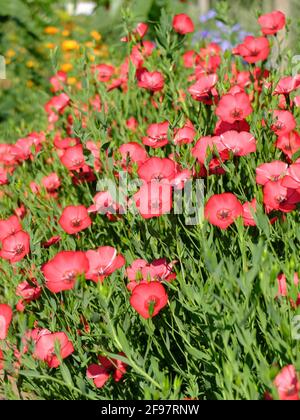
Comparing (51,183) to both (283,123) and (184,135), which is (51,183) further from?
(283,123)

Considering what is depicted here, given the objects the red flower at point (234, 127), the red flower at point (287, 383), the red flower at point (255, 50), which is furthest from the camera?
the red flower at point (255, 50)

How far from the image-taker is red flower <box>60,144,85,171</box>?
6.96ft

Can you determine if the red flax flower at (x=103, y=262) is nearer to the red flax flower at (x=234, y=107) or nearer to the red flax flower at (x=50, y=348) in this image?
the red flax flower at (x=50, y=348)

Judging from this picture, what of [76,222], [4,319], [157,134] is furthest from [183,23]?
[4,319]

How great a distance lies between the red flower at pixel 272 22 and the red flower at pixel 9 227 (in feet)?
4.20

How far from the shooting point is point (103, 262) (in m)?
1.60

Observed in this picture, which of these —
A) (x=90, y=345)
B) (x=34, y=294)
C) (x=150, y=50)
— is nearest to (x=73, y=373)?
(x=90, y=345)

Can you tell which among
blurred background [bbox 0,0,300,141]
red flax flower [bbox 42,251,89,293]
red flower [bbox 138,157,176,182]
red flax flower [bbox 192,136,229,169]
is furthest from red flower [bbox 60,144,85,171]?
blurred background [bbox 0,0,300,141]

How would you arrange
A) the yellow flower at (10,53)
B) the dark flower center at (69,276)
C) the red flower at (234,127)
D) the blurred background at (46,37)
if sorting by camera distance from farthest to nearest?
1. the yellow flower at (10,53)
2. the blurred background at (46,37)
3. the red flower at (234,127)
4. the dark flower center at (69,276)

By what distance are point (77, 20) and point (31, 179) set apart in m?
7.32

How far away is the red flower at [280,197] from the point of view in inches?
62.4

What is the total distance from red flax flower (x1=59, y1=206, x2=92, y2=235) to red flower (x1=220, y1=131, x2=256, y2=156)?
480 mm

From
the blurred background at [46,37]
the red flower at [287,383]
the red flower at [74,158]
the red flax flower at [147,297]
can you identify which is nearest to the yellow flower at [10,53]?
the blurred background at [46,37]
